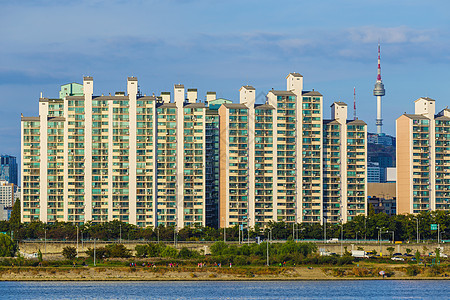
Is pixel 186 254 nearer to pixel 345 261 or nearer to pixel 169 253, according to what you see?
pixel 169 253

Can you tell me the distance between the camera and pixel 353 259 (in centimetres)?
18025

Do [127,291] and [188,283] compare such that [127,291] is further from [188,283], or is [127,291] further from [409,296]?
[409,296]

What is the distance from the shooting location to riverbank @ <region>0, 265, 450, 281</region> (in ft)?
529

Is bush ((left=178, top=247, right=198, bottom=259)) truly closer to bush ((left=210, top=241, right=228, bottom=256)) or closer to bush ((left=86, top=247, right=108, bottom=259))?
bush ((left=210, top=241, right=228, bottom=256))

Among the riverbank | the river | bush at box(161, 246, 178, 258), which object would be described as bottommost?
the river

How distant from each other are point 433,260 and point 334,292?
46.8 meters

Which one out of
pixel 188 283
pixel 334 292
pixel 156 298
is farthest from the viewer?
pixel 188 283

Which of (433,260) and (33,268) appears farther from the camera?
(433,260)

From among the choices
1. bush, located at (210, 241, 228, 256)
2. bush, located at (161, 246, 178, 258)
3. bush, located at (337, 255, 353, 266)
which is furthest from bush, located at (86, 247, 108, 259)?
bush, located at (337, 255, 353, 266)

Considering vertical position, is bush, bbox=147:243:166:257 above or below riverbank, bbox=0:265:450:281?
above

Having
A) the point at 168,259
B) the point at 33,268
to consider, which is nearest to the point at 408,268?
the point at 168,259

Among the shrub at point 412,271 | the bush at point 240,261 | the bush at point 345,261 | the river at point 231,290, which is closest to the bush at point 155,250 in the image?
the bush at point 240,261

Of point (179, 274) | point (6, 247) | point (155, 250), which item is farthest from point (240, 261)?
point (6, 247)

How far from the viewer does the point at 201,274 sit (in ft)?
545
